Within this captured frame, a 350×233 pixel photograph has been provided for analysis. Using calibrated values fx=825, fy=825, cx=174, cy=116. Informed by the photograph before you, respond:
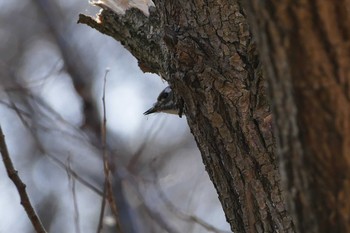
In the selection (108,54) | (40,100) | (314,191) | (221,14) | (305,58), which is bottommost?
(314,191)

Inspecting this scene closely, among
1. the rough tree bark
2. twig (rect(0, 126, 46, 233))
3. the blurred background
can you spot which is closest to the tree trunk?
the rough tree bark

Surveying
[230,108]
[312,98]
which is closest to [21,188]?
[230,108]

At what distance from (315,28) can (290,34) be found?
3 centimetres

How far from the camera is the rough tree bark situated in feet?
6.76

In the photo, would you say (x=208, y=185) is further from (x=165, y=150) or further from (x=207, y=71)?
(x=207, y=71)

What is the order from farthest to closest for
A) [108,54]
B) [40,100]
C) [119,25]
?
[108,54]
[40,100]
[119,25]

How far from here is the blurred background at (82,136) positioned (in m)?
4.73

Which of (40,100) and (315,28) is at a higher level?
(40,100)

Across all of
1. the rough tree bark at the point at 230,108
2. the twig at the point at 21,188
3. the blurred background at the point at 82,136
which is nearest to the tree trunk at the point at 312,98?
the rough tree bark at the point at 230,108

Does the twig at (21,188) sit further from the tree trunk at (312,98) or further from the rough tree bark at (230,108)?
the tree trunk at (312,98)

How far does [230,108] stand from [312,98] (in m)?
0.96

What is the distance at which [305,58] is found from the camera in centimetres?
110

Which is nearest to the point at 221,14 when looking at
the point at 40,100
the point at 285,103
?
the point at 285,103

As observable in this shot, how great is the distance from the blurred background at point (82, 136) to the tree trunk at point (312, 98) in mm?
3173
